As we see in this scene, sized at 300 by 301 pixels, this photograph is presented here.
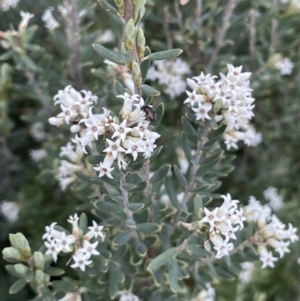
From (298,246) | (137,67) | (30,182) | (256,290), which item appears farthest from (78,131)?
(256,290)

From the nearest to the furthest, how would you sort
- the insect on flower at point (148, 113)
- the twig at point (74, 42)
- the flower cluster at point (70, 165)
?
the insect on flower at point (148, 113) < the flower cluster at point (70, 165) < the twig at point (74, 42)

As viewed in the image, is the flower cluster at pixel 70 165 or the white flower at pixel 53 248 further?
the flower cluster at pixel 70 165

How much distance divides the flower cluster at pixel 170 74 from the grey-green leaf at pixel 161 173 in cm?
65

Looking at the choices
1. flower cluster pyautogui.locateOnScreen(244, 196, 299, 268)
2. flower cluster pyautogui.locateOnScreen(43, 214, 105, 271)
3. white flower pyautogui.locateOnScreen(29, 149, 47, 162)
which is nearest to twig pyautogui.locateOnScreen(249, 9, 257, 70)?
flower cluster pyautogui.locateOnScreen(244, 196, 299, 268)

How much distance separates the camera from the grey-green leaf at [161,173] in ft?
4.76

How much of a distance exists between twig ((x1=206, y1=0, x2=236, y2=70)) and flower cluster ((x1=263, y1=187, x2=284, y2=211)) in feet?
2.28

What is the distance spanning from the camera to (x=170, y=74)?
2041mm

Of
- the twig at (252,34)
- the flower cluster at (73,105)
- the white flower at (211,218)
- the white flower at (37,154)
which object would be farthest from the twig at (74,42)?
the white flower at (211,218)

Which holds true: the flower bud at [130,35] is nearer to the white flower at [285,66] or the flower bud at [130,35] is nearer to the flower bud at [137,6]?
the flower bud at [137,6]

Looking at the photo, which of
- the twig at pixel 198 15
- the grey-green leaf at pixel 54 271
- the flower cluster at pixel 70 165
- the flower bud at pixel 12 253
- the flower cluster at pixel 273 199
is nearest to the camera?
the flower bud at pixel 12 253

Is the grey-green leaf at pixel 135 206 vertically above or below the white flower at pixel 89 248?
above

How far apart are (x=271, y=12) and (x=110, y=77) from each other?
793 millimetres

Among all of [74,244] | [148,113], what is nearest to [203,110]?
[148,113]

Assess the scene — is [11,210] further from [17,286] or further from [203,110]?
[203,110]
